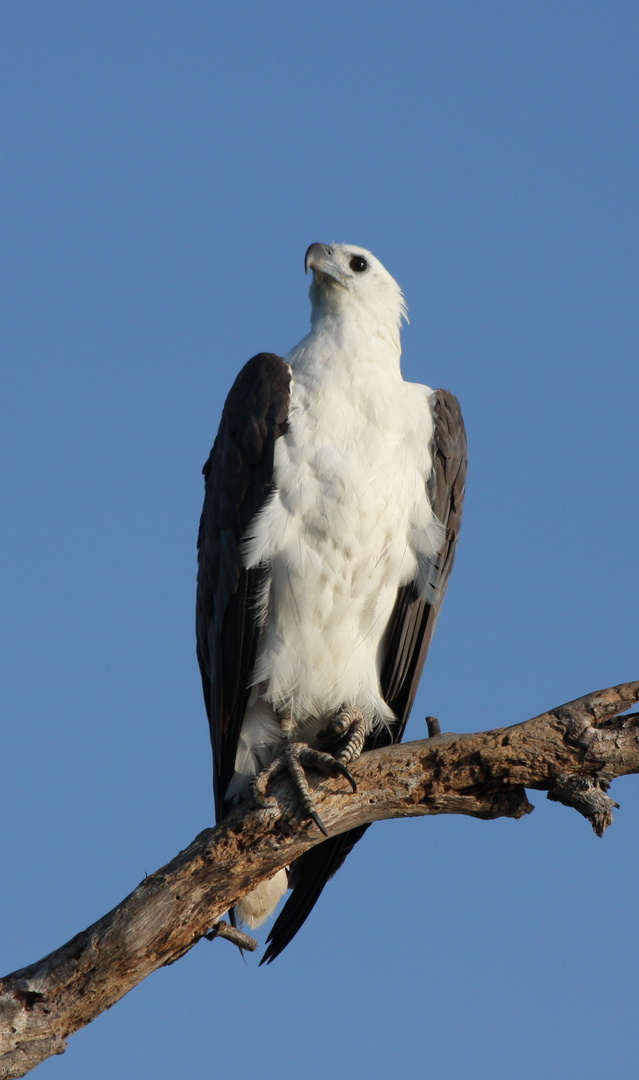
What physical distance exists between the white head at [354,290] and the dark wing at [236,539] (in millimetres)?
693

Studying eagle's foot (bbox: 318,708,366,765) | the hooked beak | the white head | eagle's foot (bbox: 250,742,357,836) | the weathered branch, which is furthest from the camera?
the hooked beak

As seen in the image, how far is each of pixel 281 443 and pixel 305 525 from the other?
41cm

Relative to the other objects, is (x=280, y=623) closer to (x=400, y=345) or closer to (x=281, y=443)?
(x=281, y=443)

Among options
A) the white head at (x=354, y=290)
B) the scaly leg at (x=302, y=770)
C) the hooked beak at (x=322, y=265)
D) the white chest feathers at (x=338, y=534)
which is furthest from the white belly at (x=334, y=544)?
the hooked beak at (x=322, y=265)

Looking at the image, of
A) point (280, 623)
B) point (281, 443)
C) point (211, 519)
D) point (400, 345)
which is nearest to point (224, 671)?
point (280, 623)

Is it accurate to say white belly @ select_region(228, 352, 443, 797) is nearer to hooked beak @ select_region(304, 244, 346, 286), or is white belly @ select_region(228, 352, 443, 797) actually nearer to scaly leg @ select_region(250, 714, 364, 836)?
scaly leg @ select_region(250, 714, 364, 836)

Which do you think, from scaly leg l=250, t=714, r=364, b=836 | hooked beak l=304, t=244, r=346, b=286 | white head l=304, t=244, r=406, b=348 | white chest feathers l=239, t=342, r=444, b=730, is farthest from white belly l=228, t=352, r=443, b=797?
hooked beak l=304, t=244, r=346, b=286

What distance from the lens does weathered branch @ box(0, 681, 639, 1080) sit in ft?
14.6

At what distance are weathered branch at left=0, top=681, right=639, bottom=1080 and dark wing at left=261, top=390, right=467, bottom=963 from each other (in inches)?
31.2

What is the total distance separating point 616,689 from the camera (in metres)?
4.86

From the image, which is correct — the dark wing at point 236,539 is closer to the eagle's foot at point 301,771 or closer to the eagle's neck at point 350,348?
the eagle's neck at point 350,348

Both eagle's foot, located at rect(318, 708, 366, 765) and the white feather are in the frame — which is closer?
the white feather

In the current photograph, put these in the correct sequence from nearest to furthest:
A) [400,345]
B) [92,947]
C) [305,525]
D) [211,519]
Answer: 1. [92,947]
2. [305,525]
3. [211,519]
4. [400,345]

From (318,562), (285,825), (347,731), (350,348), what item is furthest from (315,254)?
(285,825)
